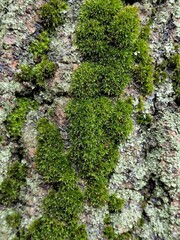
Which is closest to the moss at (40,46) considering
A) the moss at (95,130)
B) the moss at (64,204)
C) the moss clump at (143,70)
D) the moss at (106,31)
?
the moss at (106,31)

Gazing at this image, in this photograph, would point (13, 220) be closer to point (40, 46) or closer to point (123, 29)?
point (40, 46)

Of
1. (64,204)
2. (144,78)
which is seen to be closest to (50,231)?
(64,204)

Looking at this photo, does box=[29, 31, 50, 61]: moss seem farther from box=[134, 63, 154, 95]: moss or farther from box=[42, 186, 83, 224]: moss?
box=[42, 186, 83, 224]: moss

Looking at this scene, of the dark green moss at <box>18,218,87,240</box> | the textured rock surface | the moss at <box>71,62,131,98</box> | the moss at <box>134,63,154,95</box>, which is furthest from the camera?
the moss at <box>134,63,154,95</box>

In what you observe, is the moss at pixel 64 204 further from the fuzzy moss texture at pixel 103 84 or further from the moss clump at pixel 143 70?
the moss clump at pixel 143 70

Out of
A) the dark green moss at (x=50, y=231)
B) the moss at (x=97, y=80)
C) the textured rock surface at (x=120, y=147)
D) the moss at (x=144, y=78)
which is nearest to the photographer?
the dark green moss at (x=50, y=231)

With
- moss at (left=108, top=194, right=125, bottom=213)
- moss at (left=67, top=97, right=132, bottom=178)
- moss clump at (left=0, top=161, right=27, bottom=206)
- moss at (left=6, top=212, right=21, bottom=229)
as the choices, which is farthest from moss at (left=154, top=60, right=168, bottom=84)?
moss at (left=6, top=212, right=21, bottom=229)
